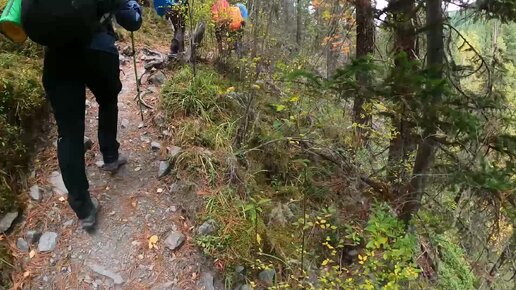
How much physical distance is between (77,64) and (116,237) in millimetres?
1392

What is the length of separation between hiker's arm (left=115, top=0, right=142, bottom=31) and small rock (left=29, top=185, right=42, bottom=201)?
5.33 feet

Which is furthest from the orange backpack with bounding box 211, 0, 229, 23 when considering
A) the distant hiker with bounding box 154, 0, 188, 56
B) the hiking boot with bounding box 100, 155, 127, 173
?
the hiking boot with bounding box 100, 155, 127, 173

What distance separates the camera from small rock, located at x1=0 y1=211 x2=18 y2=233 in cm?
333

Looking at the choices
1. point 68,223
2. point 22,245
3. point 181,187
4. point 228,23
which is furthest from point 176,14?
point 22,245

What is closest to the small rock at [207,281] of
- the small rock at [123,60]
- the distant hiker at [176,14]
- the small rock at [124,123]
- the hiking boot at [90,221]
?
the hiking boot at [90,221]

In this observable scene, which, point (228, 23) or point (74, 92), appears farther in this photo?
point (228, 23)

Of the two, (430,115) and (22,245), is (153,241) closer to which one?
(22,245)

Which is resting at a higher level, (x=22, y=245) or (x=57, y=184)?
(x=57, y=184)

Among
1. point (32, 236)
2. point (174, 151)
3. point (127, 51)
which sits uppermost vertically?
point (127, 51)

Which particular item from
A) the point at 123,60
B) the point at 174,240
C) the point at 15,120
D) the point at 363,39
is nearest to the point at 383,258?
the point at 174,240

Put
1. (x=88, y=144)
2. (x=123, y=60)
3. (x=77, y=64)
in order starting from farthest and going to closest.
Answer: (x=123, y=60), (x=88, y=144), (x=77, y=64)

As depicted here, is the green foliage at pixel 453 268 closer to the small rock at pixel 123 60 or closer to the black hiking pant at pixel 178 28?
the black hiking pant at pixel 178 28

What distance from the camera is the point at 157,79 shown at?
5391 millimetres

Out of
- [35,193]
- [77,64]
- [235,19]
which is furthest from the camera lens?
[235,19]
